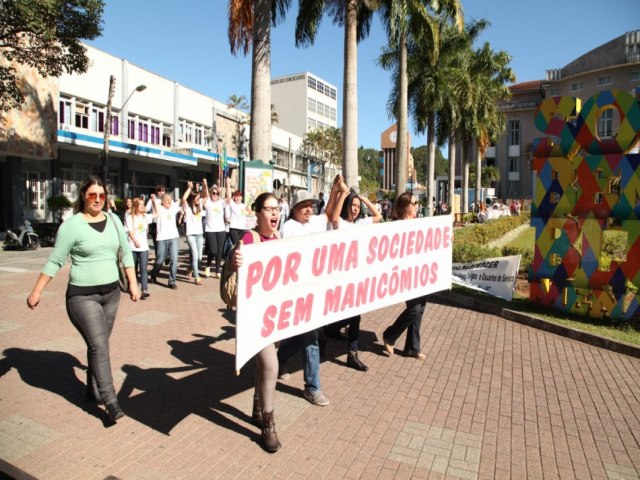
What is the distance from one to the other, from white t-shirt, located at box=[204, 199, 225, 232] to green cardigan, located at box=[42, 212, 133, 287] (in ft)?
19.5

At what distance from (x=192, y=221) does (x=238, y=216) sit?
97 cm

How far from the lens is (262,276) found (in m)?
3.65

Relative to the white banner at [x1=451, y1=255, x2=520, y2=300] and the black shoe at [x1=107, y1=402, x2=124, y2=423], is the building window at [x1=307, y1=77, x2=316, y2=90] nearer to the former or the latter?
the white banner at [x1=451, y1=255, x2=520, y2=300]

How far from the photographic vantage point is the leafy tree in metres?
14.3

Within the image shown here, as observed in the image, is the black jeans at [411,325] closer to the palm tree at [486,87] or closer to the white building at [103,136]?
the white building at [103,136]

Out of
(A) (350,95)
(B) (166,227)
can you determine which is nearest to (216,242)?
(B) (166,227)

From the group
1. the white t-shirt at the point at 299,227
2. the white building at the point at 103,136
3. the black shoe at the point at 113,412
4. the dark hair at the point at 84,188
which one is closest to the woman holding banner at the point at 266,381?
the white t-shirt at the point at 299,227

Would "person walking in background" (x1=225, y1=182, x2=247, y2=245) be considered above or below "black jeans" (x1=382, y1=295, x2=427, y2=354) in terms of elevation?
above

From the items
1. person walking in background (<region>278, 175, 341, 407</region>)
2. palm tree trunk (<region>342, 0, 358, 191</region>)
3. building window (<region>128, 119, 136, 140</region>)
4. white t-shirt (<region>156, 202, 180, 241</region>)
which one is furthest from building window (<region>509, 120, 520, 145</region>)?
person walking in background (<region>278, 175, 341, 407</region>)

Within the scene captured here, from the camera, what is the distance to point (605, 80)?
204 feet

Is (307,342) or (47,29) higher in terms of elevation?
(47,29)

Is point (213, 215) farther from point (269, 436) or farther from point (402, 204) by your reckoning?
point (269, 436)

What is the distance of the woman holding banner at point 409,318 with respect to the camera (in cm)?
550

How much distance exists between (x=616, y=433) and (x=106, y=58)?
108 feet
